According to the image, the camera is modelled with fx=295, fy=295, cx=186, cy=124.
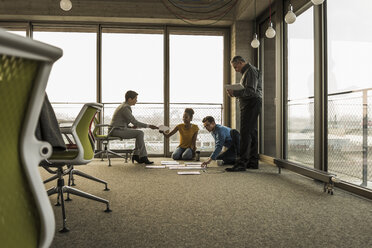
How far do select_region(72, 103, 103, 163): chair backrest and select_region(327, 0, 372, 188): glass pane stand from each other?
2268 millimetres

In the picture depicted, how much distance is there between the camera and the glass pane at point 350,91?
8.46 ft

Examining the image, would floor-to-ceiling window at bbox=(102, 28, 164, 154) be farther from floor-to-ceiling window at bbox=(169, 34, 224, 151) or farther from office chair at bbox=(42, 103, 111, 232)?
office chair at bbox=(42, 103, 111, 232)

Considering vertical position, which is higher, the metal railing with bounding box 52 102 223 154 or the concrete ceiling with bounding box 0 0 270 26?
the concrete ceiling with bounding box 0 0 270 26

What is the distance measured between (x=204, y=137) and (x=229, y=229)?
3.94 m

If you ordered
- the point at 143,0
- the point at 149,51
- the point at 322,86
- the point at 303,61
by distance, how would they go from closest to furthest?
the point at 322,86 → the point at 303,61 → the point at 143,0 → the point at 149,51

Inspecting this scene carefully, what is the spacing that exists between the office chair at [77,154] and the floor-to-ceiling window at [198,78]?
3277mm

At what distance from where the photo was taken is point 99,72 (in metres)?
5.27

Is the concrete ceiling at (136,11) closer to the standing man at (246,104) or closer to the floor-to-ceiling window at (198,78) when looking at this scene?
the floor-to-ceiling window at (198,78)

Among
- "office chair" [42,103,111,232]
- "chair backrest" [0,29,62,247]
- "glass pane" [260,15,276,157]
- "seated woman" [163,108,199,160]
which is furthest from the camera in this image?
"seated woman" [163,108,199,160]

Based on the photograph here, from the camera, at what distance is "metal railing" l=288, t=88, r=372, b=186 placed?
8.63ft

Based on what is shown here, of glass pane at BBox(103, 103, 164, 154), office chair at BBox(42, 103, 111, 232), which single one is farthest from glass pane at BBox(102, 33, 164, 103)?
office chair at BBox(42, 103, 111, 232)

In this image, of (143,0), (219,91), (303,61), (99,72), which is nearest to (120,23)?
(143,0)

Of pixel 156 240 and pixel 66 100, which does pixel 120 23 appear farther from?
pixel 156 240

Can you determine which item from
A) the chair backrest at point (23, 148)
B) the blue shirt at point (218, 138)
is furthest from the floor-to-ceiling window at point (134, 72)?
the chair backrest at point (23, 148)
